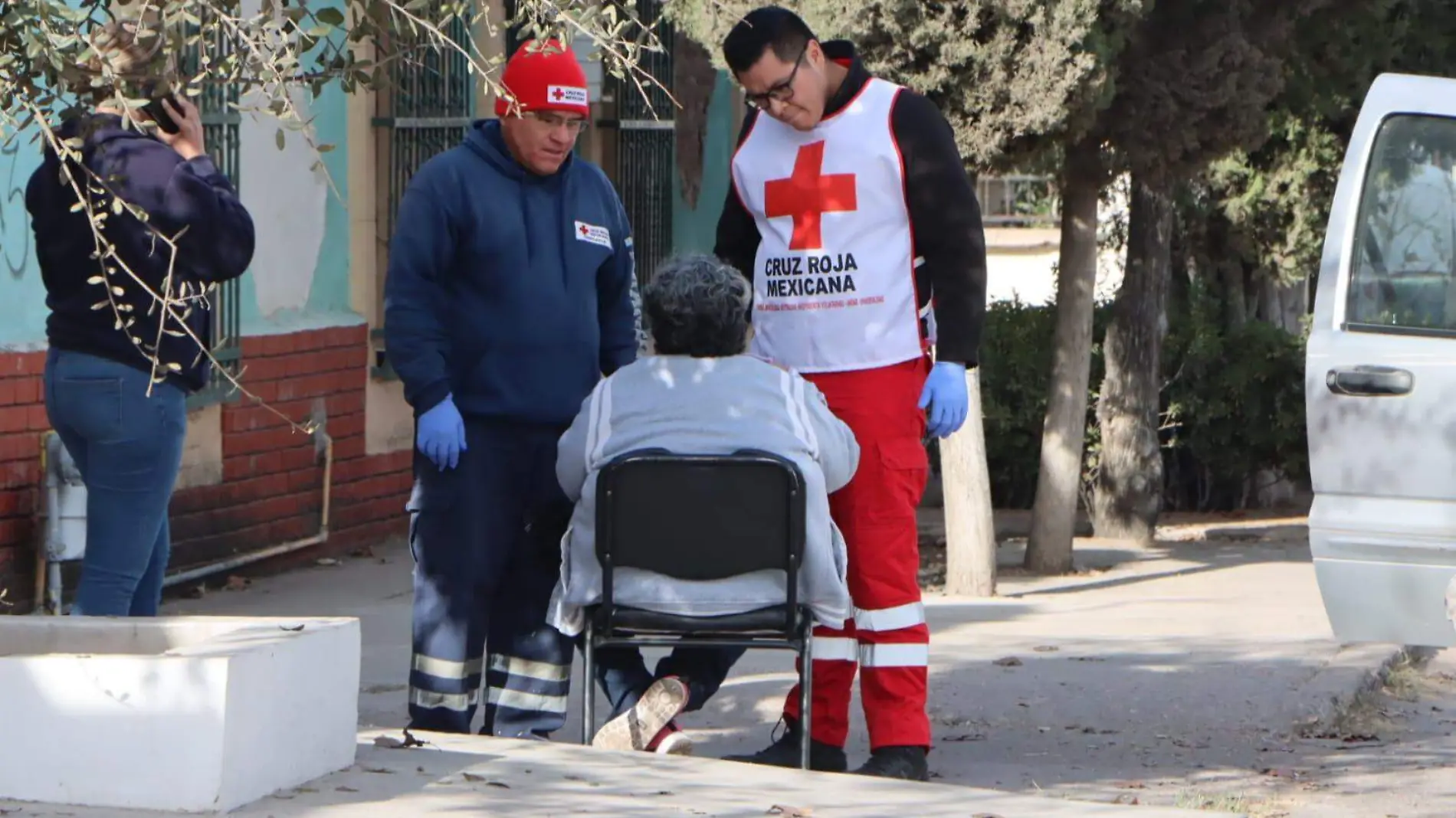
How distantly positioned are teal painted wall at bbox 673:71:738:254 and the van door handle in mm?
7867

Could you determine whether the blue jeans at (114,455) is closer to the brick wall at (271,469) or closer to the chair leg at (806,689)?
the chair leg at (806,689)

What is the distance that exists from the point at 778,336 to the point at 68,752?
1956mm

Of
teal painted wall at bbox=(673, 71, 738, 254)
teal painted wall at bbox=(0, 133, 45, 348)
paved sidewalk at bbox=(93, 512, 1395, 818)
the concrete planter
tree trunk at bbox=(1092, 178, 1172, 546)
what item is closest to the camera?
the concrete planter

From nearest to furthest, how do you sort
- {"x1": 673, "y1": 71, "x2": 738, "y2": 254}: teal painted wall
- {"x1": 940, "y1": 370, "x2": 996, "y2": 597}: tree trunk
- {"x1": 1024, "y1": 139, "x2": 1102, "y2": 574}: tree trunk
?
{"x1": 940, "y1": 370, "x2": 996, "y2": 597}: tree trunk, {"x1": 1024, "y1": 139, "x2": 1102, "y2": 574}: tree trunk, {"x1": 673, "y1": 71, "x2": 738, "y2": 254}: teal painted wall

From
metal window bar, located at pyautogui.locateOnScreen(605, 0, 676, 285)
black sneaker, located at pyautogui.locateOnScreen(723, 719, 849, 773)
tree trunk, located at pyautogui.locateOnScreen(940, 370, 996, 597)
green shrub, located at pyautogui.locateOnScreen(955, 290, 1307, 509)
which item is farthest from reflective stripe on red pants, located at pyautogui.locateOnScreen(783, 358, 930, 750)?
green shrub, located at pyautogui.locateOnScreen(955, 290, 1307, 509)

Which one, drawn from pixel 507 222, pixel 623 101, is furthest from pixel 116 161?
pixel 623 101

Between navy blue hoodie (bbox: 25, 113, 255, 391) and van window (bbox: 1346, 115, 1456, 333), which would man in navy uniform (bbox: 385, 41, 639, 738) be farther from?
van window (bbox: 1346, 115, 1456, 333)

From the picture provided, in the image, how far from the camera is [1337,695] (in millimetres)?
6418

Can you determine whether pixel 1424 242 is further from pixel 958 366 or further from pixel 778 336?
pixel 778 336

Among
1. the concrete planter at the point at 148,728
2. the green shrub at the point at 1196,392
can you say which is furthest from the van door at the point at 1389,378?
the green shrub at the point at 1196,392

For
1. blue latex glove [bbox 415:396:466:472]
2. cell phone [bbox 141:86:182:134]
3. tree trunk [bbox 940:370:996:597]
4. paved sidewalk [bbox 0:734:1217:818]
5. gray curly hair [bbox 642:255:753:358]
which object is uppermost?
cell phone [bbox 141:86:182:134]

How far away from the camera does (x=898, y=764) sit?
5.00 metres

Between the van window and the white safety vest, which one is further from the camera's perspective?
the van window

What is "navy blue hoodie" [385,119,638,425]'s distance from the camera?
16.3 ft
